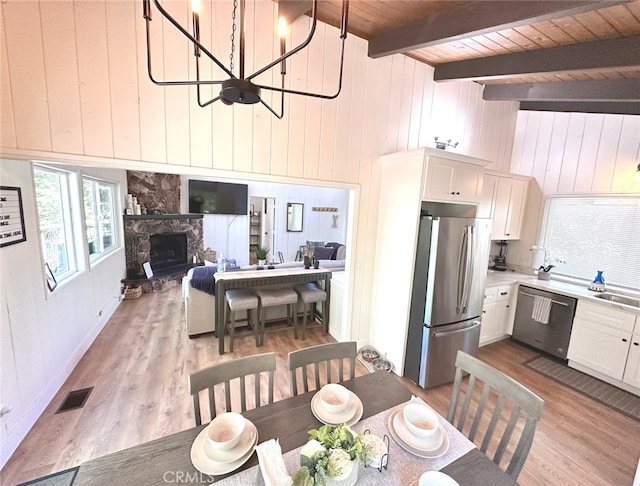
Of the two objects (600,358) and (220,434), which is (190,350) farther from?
(600,358)

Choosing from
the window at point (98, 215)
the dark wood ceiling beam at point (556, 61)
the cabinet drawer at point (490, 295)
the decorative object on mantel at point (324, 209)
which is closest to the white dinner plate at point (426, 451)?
the cabinet drawer at point (490, 295)

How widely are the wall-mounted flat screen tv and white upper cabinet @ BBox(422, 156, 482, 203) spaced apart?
5.12 metres

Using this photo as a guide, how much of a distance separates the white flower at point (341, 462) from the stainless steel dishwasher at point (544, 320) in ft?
11.5

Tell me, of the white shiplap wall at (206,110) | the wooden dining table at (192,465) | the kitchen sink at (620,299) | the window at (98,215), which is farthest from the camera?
the window at (98,215)

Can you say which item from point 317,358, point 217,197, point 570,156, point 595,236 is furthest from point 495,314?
point 217,197

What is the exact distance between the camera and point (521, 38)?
232 centimetres

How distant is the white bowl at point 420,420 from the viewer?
118 centimetres

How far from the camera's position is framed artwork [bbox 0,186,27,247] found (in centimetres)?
185

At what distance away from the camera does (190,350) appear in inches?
125

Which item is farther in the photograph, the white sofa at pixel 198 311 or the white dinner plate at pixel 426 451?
the white sofa at pixel 198 311

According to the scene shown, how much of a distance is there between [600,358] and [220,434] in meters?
3.84

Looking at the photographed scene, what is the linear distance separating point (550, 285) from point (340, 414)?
3462 mm

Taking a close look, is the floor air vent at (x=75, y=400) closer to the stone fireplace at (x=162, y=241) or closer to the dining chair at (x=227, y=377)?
the dining chair at (x=227, y=377)

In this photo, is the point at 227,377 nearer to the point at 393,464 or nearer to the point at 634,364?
the point at 393,464
